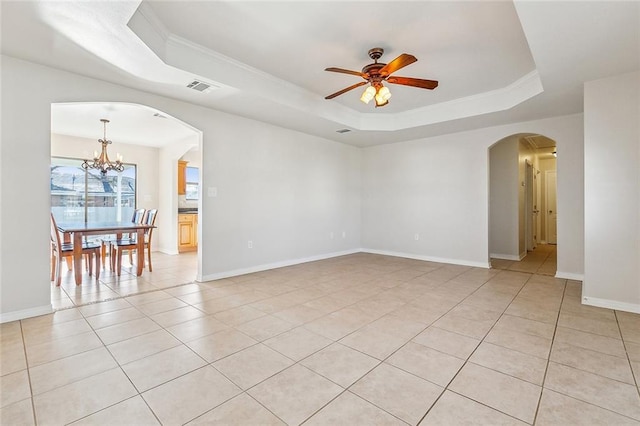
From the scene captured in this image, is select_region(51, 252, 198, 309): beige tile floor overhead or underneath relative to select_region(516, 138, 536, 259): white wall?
underneath

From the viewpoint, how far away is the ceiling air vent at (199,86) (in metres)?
3.38

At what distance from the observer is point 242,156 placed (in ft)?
15.8

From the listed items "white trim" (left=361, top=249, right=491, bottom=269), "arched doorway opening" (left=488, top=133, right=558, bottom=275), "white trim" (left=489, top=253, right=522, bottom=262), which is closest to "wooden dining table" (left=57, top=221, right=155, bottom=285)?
"white trim" (left=361, top=249, right=491, bottom=269)

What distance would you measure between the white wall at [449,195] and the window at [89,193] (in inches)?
234

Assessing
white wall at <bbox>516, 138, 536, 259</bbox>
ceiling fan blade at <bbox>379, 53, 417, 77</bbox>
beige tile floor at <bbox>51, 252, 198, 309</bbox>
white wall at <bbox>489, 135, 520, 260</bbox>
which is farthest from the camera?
white wall at <bbox>516, 138, 536, 259</bbox>

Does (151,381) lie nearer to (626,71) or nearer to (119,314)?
(119,314)

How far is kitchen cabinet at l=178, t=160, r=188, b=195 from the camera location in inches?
289

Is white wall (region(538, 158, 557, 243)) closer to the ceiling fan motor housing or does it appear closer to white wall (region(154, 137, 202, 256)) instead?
the ceiling fan motor housing

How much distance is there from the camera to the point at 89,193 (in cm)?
680

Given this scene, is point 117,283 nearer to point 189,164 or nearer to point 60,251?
point 60,251

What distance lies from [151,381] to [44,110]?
3018mm

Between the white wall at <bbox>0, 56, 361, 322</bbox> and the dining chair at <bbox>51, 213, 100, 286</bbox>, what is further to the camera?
the dining chair at <bbox>51, 213, 100, 286</bbox>

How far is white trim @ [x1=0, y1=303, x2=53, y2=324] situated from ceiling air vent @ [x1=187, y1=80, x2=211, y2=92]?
2844mm

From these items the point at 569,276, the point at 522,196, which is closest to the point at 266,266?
the point at 569,276
